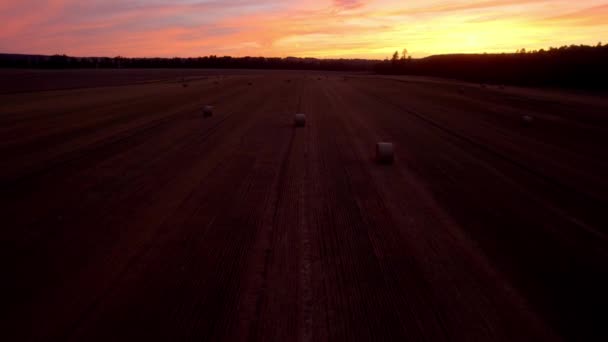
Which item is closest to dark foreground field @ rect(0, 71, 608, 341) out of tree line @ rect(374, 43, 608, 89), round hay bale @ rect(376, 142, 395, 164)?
round hay bale @ rect(376, 142, 395, 164)

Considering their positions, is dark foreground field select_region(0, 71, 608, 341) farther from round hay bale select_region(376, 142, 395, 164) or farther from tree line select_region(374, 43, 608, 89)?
tree line select_region(374, 43, 608, 89)

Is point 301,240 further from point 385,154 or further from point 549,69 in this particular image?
point 549,69

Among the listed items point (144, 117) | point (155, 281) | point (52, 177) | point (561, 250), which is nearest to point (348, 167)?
point (561, 250)

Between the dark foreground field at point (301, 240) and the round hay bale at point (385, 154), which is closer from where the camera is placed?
the dark foreground field at point (301, 240)

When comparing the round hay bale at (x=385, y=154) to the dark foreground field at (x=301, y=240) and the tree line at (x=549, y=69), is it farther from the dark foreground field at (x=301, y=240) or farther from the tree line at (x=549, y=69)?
the tree line at (x=549, y=69)

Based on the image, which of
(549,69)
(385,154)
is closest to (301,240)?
(385,154)

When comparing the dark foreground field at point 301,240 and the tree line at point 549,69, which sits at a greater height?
the tree line at point 549,69

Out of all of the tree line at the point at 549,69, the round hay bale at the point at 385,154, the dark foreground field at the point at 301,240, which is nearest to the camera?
the dark foreground field at the point at 301,240

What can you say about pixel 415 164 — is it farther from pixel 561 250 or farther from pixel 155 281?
pixel 155 281

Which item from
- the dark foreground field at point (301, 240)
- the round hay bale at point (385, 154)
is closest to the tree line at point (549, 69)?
the dark foreground field at point (301, 240)
